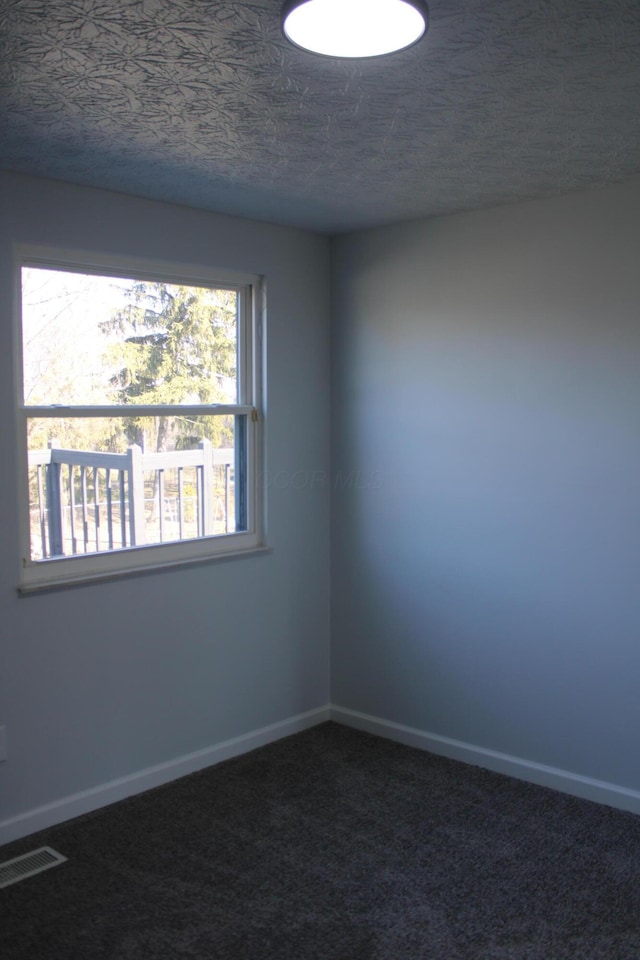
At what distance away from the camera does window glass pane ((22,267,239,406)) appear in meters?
3.20

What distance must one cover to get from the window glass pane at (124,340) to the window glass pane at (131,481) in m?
0.12

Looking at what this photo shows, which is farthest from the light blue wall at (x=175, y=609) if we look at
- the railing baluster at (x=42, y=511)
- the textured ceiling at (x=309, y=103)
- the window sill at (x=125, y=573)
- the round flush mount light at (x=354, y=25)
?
the round flush mount light at (x=354, y=25)

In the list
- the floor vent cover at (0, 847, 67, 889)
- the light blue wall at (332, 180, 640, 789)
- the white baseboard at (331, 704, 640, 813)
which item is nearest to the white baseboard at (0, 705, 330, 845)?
the floor vent cover at (0, 847, 67, 889)

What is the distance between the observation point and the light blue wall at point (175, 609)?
311 cm

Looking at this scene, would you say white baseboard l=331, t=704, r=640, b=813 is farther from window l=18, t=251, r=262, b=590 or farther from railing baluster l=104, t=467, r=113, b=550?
railing baluster l=104, t=467, r=113, b=550

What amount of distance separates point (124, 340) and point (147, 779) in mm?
1806

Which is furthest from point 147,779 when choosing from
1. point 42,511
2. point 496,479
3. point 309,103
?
point 309,103

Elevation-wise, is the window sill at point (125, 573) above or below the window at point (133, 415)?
below

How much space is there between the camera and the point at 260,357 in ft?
13.0

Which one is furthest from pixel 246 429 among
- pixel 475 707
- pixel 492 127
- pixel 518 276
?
pixel 492 127

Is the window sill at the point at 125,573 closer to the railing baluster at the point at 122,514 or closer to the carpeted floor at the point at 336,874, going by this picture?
the railing baluster at the point at 122,514

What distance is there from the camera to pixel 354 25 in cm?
178

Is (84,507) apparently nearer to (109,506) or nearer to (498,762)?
(109,506)

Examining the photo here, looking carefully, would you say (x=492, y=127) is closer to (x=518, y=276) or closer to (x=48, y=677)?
(x=518, y=276)
